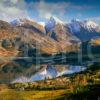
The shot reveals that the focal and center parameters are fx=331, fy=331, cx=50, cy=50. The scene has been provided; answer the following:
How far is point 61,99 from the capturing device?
9656 centimetres

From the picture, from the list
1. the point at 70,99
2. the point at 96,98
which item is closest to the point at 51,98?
the point at 70,99

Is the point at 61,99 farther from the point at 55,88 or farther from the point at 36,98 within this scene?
the point at 55,88

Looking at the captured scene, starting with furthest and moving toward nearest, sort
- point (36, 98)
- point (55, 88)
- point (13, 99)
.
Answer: point (55, 88) < point (36, 98) < point (13, 99)

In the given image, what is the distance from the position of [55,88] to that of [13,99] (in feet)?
181

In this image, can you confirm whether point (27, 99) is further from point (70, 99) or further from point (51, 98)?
point (70, 99)

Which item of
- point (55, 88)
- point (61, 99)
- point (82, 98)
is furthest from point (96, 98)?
point (55, 88)

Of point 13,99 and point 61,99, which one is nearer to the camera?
point 13,99

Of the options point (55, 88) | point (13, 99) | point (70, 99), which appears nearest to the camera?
point (13, 99)

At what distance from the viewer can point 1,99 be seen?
278 ft

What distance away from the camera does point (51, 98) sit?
101562 mm

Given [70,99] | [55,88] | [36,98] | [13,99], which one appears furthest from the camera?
[55,88]

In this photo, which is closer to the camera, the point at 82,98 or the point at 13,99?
the point at 13,99

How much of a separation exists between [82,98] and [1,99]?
21.3 metres

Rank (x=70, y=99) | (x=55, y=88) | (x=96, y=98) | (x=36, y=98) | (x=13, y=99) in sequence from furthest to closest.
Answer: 1. (x=55, y=88)
2. (x=36, y=98)
3. (x=70, y=99)
4. (x=96, y=98)
5. (x=13, y=99)
